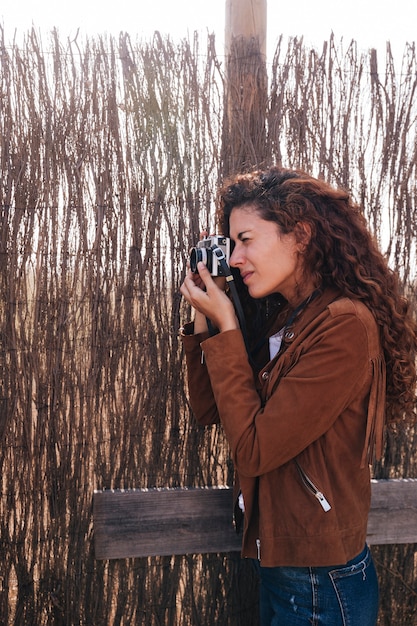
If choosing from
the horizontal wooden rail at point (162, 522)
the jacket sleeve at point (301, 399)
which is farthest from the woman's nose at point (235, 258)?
the horizontal wooden rail at point (162, 522)

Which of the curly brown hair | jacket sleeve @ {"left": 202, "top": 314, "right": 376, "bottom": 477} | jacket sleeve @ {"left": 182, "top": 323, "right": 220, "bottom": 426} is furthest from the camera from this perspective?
jacket sleeve @ {"left": 182, "top": 323, "right": 220, "bottom": 426}

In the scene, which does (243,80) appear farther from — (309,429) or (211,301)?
(309,429)

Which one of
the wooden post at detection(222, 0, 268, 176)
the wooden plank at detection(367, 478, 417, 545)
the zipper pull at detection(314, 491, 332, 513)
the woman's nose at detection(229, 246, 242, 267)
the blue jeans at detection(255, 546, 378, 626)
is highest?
the wooden post at detection(222, 0, 268, 176)

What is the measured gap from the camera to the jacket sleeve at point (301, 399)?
1.62m

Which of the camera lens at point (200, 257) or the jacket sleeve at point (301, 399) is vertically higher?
the camera lens at point (200, 257)

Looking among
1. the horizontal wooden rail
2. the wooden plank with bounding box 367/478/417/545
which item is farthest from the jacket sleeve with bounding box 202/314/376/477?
the wooden plank with bounding box 367/478/417/545

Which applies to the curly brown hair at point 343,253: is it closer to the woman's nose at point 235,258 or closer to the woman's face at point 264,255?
the woman's face at point 264,255

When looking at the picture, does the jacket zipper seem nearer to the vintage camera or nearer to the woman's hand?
the woman's hand

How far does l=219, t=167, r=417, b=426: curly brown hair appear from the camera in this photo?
1.77m

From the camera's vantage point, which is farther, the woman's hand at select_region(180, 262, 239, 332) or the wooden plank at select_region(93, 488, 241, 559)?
the wooden plank at select_region(93, 488, 241, 559)

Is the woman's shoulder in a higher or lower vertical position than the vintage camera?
lower

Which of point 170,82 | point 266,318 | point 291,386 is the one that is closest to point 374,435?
point 291,386

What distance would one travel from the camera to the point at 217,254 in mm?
1975

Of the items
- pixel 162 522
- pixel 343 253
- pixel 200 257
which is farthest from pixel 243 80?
pixel 162 522
